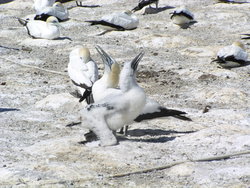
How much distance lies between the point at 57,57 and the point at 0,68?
142 cm

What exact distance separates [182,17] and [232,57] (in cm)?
384

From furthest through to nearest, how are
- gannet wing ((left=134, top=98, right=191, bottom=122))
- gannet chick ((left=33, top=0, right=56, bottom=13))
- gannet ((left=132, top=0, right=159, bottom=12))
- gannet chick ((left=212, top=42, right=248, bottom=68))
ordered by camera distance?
gannet chick ((left=33, top=0, right=56, bottom=13)) → gannet ((left=132, top=0, right=159, bottom=12)) → gannet chick ((left=212, top=42, right=248, bottom=68)) → gannet wing ((left=134, top=98, right=191, bottom=122))

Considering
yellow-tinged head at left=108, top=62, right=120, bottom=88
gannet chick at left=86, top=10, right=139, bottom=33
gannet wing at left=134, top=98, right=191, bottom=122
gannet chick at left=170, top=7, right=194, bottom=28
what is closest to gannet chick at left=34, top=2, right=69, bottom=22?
gannet chick at left=86, top=10, right=139, bottom=33

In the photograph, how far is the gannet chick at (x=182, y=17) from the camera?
13781mm

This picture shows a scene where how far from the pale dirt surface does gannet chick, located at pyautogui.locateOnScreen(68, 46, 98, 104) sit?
10.2 inches

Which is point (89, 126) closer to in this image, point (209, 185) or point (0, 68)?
point (209, 185)

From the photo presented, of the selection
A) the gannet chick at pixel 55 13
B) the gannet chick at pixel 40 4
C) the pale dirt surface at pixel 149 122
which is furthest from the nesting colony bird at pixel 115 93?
the gannet chick at pixel 40 4

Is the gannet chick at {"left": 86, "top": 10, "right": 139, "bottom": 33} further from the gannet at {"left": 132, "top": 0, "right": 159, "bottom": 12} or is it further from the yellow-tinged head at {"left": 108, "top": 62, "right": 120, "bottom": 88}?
the yellow-tinged head at {"left": 108, "top": 62, "right": 120, "bottom": 88}

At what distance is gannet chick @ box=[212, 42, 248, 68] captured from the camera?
33.4 ft

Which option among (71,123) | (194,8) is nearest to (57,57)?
(71,123)

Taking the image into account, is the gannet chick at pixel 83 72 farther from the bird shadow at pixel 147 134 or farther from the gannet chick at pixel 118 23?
the gannet chick at pixel 118 23

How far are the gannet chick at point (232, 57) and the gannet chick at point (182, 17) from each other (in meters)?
3.43

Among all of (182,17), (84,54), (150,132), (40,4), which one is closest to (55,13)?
(40,4)

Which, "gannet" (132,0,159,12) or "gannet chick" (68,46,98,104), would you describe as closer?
"gannet chick" (68,46,98,104)
